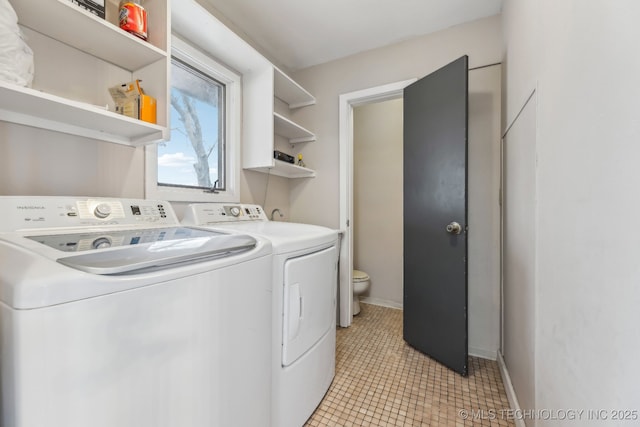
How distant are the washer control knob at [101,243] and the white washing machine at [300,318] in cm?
48

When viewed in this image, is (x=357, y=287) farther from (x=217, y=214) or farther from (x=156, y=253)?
(x=156, y=253)

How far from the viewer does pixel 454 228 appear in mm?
1690

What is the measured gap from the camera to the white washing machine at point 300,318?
110 cm

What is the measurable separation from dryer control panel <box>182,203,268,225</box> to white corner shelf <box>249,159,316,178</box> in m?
0.41

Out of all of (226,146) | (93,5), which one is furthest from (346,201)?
(93,5)

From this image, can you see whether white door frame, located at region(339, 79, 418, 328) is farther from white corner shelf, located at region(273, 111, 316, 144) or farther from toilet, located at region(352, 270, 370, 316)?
white corner shelf, located at region(273, 111, 316, 144)

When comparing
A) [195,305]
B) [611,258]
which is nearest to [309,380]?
[195,305]

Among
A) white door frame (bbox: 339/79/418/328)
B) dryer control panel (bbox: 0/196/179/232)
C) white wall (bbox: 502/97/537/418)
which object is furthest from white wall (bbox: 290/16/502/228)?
dryer control panel (bbox: 0/196/179/232)

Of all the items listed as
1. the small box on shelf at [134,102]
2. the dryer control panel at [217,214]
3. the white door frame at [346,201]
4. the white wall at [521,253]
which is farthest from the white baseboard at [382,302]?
the small box on shelf at [134,102]

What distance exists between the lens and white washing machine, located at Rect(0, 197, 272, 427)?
47 centimetres

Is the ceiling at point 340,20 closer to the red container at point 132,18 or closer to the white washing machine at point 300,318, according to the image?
the red container at point 132,18

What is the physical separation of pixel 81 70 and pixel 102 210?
2.18 feet

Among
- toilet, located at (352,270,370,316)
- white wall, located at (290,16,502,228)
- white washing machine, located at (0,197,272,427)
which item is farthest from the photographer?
toilet, located at (352,270,370,316)

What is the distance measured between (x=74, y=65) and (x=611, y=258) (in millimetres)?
2002
